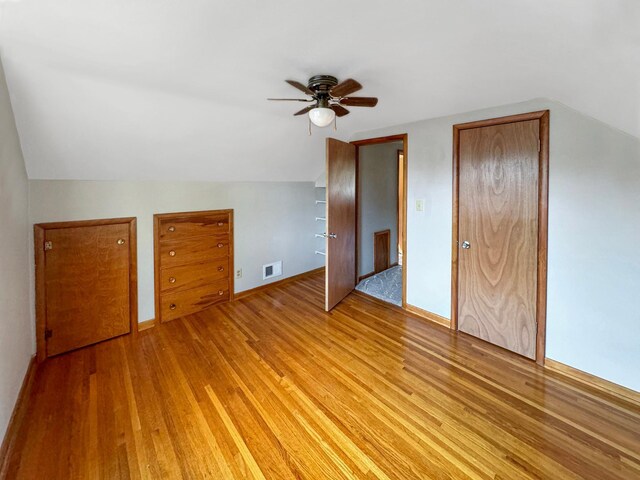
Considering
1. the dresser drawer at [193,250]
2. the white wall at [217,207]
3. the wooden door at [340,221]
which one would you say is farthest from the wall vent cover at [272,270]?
the wooden door at [340,221]

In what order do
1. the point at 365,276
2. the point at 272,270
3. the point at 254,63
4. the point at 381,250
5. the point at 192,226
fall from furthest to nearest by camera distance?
the point at 381,250
the point at 365,276
the point at 272,270
the point at 192,226
the point at 254,63

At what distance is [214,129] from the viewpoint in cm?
262

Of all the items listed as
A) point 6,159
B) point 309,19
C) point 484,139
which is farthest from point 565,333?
point 6,159

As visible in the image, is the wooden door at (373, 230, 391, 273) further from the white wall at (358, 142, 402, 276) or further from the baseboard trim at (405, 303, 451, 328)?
the baseboard trim at (405, 303, 451, 328)

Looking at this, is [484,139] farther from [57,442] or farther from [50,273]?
[50,273]

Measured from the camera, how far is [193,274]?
333 cm

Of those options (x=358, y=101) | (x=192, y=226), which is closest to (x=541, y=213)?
(x=358, y=101)

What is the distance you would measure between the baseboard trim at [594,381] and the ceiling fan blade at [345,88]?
247 cm

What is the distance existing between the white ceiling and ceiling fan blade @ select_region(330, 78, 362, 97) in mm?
133

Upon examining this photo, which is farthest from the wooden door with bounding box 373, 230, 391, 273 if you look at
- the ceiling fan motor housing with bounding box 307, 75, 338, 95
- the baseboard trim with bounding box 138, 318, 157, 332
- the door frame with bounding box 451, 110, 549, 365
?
the baseboard trim with bounding box 138, 318, 157, 332

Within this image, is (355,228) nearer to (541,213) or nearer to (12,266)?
(541,213)

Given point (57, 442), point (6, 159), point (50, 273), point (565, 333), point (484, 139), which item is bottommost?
point (57, 442)

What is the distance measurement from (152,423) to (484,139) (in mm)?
3189

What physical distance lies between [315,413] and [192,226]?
2322mm
